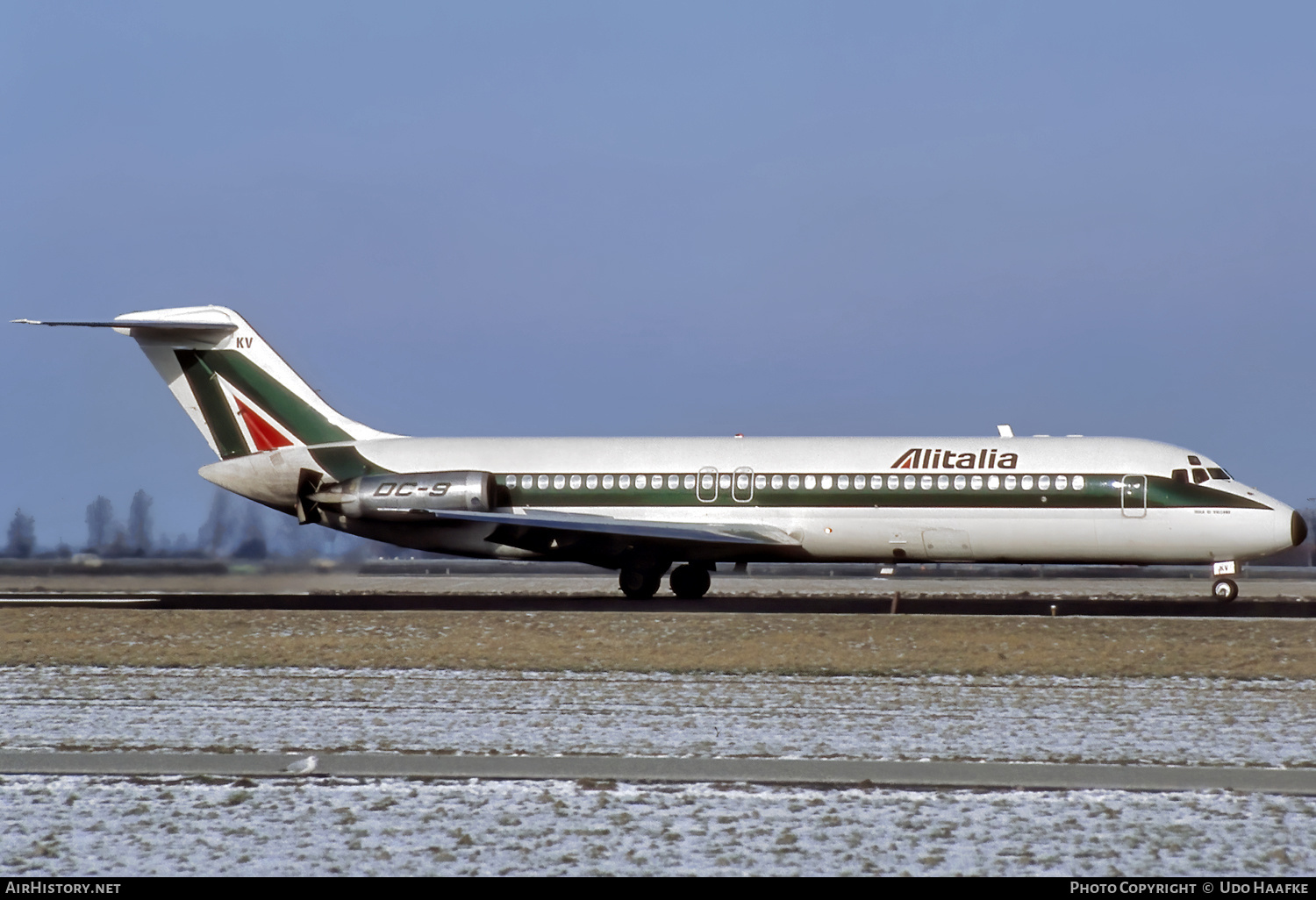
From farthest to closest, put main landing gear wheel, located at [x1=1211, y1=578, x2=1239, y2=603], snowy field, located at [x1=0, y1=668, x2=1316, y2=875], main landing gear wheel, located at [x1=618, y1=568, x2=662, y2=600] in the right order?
main landing gear wheel, located at [x1=618, y1=568, x2=662, y2=600] < main landing gear wheel, located at [x1=1211, y1=578, x2=1239, y2=603] < snowy field, located at [x1=0, y1=668, x2=1316, y2=875]

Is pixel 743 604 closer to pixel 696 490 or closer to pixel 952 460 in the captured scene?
pixel 696 490

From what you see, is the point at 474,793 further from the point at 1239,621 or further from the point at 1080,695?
the point at 1239,621

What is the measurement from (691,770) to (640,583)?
20480 mm

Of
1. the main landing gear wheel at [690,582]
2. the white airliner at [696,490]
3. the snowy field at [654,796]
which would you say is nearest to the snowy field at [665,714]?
the snowy field at [654,796]

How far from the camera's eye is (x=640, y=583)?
101 feet

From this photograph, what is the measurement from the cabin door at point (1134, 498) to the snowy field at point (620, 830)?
20351 mm

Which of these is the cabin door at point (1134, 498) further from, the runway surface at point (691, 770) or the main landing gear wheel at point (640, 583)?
the runway surface at point (691, 770)

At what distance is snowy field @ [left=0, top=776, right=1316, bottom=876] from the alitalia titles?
2066 centimetres

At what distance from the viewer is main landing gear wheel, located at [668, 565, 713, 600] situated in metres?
31.9

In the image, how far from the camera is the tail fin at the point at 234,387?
34062mm

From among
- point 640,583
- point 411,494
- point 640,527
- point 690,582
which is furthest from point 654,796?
point 411,494

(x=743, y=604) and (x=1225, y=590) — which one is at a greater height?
(x=1225, y=590)

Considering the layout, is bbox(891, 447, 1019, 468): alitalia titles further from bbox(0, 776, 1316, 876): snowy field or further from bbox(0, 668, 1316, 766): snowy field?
bbox(0, 776, 1316, 876): snowy field

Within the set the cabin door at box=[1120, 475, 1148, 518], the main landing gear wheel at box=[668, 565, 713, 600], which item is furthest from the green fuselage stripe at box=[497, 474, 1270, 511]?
the main landing gear wheel at box=[668, 565, 713, 600]
